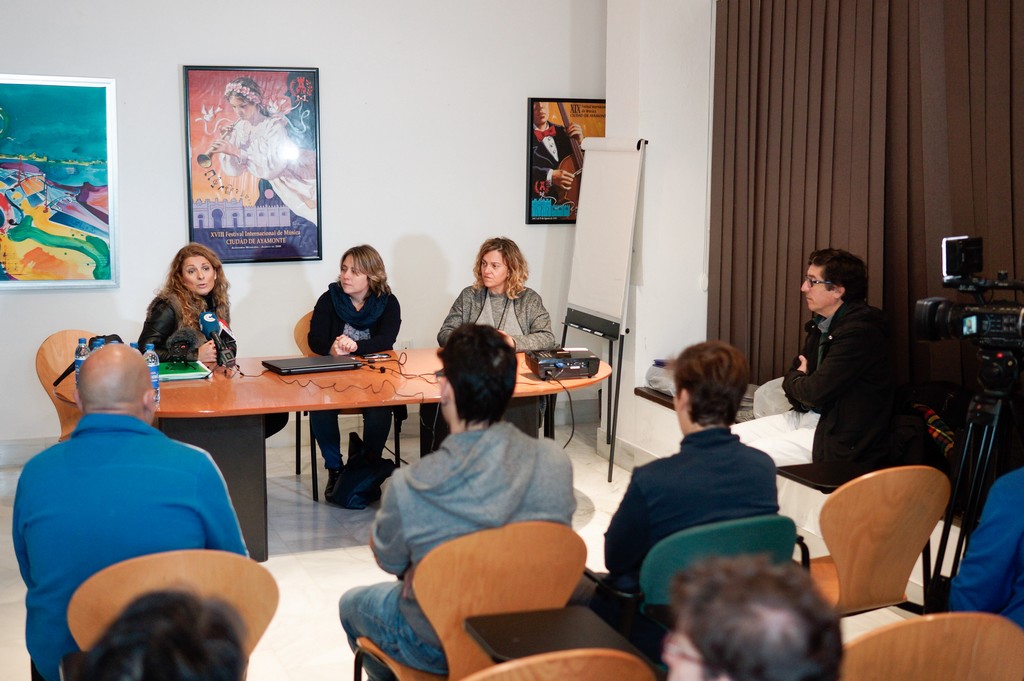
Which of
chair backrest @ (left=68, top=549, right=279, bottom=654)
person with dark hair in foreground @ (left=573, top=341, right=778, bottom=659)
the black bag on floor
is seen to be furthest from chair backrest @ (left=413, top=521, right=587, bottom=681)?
the black bag on floor

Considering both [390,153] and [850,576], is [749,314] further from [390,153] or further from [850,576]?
[850,576]

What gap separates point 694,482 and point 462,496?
0.54 m

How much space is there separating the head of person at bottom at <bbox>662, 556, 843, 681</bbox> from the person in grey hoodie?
106 cm

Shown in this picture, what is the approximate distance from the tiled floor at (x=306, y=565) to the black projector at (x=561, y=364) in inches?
27.3

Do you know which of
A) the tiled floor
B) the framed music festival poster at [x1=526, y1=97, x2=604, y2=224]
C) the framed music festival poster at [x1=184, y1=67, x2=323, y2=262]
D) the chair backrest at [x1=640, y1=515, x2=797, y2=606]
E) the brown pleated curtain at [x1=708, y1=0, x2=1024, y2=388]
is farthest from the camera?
the framed music festival poster at [x1=526, y1=97, x2=604, y2=224]

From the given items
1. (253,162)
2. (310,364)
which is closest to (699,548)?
(310,364)

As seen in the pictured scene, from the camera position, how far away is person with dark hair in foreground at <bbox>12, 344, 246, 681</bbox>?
6.75ft

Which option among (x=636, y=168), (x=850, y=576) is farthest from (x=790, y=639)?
(x=636, y=168)

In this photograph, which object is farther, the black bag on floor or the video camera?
the black bag on floor

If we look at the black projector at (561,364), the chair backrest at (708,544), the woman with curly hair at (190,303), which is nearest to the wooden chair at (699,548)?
the chair backrest at (708,544)

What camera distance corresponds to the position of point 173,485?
2133mm

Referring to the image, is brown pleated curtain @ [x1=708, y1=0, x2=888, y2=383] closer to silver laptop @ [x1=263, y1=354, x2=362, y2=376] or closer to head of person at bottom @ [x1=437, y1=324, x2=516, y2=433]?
silver laptop @ [x1=263, y1=354, x2=362, y2=376]

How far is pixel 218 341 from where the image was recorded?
4.23 m

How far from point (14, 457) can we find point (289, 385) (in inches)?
85.9
